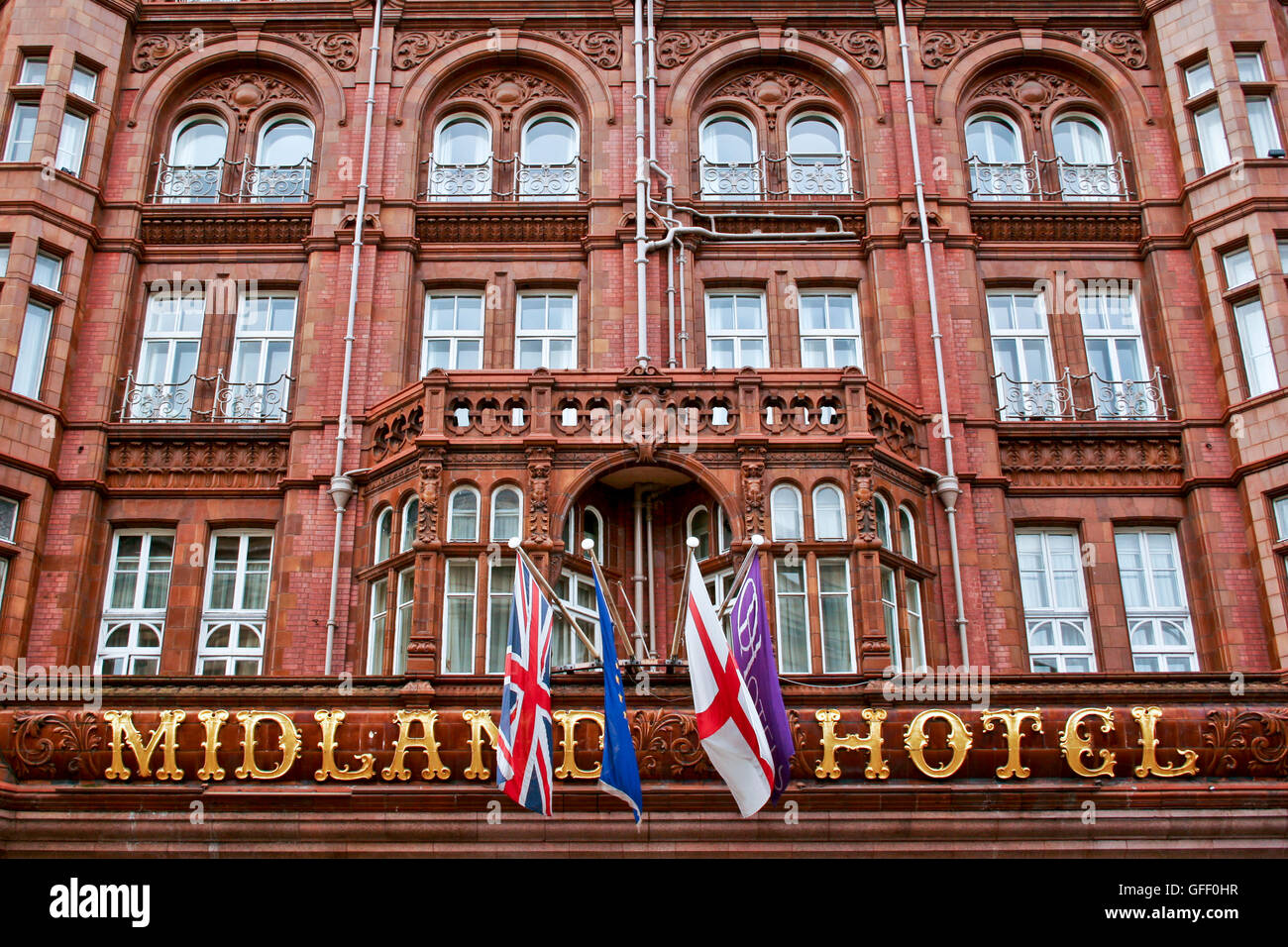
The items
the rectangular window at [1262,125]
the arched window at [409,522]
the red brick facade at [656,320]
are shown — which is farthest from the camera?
the rectangular window at [1262,125]

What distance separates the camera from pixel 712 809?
18.1 meters

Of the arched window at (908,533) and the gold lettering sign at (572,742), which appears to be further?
the arched window at (908,533)

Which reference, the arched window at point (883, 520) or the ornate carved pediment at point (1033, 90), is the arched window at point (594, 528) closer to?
the arched window at point (883, 520)

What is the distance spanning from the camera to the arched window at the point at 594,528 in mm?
21938

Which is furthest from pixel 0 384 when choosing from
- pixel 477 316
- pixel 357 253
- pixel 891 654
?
pixel 891 654

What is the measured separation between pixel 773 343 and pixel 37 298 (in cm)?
1243

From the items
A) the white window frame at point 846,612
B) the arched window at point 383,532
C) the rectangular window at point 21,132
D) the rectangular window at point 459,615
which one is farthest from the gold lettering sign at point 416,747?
the rectangular window at point 21,132

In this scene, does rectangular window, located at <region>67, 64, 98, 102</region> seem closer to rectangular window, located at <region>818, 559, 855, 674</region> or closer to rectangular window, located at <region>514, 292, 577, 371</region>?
rectangular window, located at <region>514, 292, 577, 371</region>

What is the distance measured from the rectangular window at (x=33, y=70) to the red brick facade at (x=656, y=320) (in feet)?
0.86

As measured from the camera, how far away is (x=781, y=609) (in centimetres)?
2081

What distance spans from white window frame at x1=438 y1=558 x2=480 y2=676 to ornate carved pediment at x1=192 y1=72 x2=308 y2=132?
430 inches

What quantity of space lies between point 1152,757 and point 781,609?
211 inches

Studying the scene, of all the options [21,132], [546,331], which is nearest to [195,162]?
[21,132]
